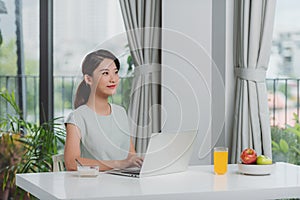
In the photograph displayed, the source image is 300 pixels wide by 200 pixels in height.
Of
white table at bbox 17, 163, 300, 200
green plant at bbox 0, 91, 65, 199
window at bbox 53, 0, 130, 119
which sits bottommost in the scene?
green plant at bbox 0, 91, 65, 199

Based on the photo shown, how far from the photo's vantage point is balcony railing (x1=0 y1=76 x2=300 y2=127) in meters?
Answer: 4.36

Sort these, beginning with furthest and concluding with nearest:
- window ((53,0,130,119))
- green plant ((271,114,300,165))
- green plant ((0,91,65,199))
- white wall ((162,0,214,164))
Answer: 1. window ((53,0,130,119))
2. green plant ((271,114,300,165))
3. green plant ((0,91,65,199))
4. white wall ((162,0,214,164))

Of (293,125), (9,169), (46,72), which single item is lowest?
(9,169)

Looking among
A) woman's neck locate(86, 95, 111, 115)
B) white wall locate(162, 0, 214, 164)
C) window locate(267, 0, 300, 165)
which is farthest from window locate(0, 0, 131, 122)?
woman's neck locate(86, 95, 111, 115)

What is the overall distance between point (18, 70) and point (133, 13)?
98 centimetres

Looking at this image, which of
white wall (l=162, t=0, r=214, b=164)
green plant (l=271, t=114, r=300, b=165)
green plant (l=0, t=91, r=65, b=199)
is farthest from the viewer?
green plant (l=271, t=114, r=300, b=165)

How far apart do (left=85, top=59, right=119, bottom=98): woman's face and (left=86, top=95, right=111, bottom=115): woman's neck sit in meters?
0.06

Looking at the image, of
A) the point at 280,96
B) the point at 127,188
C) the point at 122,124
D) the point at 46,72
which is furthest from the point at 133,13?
the point at 127,188

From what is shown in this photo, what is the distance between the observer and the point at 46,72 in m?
4.49

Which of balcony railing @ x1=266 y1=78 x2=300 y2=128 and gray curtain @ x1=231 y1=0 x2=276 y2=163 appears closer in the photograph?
gray curtain @ x1=231 y1=0 x2=276 y2=163

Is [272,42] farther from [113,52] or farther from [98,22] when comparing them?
[113,52]

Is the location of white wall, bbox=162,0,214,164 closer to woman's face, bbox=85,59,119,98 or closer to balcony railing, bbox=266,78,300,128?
balcony railing, bbox=266,78,300,128

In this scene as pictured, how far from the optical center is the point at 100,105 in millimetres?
2834

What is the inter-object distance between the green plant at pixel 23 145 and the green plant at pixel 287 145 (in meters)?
1.44
